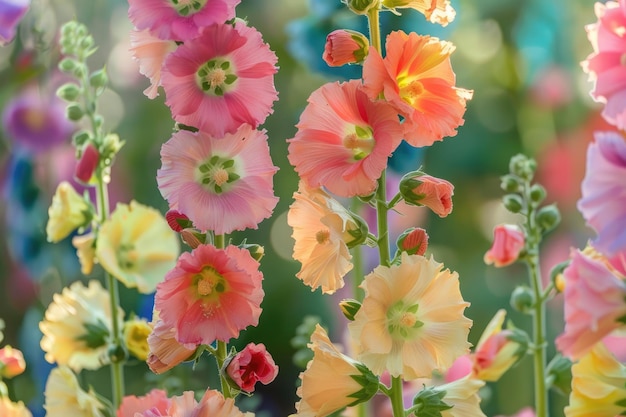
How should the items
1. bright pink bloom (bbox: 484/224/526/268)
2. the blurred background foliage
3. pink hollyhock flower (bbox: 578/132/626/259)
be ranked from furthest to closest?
the blurred background foliage < bright pink bloom (bbox: 484/224/526/268) < pink hollyhock flower (bbox: 578/132/626/259)

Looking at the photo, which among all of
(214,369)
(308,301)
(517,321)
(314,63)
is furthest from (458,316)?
(517,321)

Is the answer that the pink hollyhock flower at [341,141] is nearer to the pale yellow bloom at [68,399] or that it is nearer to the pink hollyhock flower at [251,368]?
the pink hollyhock flower at [251,368]

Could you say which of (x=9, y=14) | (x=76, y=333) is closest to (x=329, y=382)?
(x=76, y=333)

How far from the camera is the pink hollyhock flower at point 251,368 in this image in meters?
0.43

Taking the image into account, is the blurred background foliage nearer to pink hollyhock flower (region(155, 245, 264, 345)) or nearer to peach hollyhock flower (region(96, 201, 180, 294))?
peach hollyhock flower (region(96, 201, 180, 294))

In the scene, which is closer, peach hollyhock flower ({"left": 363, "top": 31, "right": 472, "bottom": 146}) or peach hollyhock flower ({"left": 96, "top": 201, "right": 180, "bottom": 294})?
peach hollyhock flower ({"left": 363, "top": 31, "right": 472, "bottom": 146})

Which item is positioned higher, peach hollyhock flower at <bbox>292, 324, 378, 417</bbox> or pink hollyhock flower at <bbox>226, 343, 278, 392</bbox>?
pink hollyhock flower at <bbox>226, 343, 278, 392</bbox>

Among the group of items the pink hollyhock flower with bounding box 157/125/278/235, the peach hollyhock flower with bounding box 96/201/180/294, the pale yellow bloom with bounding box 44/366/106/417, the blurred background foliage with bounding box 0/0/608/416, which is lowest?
the blurred background foliage with bounding box 0/0/608/416

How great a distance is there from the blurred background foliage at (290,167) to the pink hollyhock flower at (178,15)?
50 cm

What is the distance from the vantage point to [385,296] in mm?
443

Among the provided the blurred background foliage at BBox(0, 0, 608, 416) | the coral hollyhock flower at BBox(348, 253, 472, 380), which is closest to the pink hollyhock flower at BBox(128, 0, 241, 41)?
the coral hollyhock flower at BBox(348, 253, 472, 380)

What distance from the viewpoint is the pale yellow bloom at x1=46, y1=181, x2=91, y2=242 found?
2.09ft

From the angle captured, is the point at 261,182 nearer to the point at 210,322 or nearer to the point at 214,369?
the point at 210,322

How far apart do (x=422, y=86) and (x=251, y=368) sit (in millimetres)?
153
